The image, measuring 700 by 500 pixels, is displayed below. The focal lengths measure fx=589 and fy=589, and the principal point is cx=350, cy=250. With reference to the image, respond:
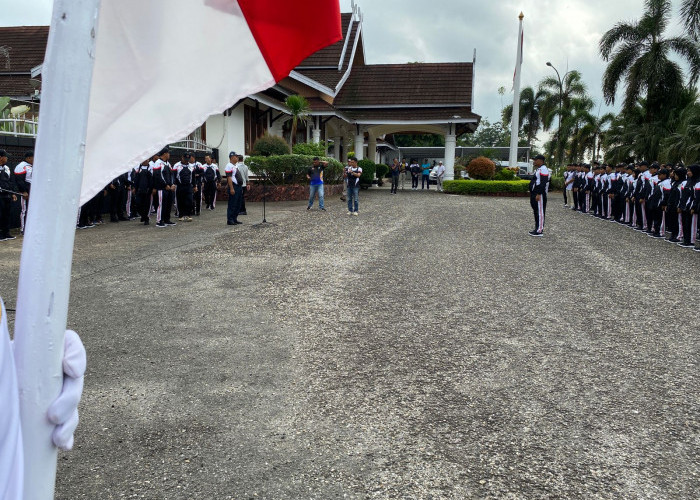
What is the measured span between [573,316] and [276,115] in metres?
23.0

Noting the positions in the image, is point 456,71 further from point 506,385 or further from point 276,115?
point 506,385

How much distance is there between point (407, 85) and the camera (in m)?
31.5

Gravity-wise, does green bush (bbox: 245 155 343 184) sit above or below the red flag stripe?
below

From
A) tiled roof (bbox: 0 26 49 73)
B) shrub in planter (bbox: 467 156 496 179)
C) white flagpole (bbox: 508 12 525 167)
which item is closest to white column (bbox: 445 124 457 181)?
shrub in planter (bbox: 467 156 496 179)

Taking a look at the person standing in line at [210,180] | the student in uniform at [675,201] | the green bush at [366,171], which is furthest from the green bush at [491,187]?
the student in uniform at [675,201]

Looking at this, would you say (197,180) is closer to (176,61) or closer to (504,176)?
(176,61)

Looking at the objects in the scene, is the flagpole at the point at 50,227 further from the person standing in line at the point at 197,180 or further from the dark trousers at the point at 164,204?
the person standing in line at the point at 197,180

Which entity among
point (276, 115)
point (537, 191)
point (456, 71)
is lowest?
point (537, 191)

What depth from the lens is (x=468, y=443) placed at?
11.4 ft

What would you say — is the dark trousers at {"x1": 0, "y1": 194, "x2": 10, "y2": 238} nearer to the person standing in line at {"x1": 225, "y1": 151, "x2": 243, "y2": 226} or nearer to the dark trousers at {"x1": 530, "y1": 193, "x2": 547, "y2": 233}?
the person standing in line at {"x1": 225, "y1": 151, "x2": 243, "y2": 226}

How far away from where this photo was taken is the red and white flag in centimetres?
187

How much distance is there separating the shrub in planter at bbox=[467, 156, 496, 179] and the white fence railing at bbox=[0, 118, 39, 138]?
2155 cm

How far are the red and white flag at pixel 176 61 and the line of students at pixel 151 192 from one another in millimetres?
11886

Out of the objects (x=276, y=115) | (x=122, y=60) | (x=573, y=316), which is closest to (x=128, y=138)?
(x=122, y=60)
